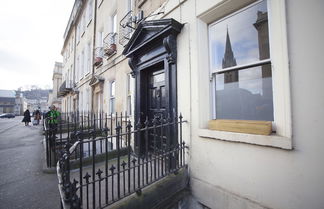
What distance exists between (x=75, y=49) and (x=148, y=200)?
54.6 ft

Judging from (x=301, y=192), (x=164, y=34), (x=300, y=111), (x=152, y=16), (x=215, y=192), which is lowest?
(x=215, y=192)

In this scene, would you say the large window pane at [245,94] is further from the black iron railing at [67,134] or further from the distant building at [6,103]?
the distant building at [6,103]

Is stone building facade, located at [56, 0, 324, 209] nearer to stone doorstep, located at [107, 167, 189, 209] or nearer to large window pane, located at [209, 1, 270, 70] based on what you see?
large window pane, located at [209, 1, 270, 70]

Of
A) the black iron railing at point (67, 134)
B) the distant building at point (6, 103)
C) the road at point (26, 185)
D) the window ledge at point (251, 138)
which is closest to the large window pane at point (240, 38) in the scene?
the window ledge at point (251, 138)

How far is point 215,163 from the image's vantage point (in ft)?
8.30

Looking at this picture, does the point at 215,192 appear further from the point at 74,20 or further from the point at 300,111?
the point at 74,20

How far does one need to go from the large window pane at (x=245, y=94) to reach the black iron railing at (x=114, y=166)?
3.10ft

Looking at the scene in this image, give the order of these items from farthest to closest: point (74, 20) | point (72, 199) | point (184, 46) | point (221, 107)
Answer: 1. point (74, 20)
2. point (184, 46)
3. point (221, 107)
4. point (72, 199)

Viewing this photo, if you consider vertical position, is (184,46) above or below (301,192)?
above

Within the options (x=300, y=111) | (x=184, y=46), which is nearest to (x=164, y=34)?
(x=184, y=46)

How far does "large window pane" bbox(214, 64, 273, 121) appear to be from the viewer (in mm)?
2207

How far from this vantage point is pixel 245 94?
8.07ft


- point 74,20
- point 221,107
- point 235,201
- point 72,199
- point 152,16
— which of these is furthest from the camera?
point 74,20

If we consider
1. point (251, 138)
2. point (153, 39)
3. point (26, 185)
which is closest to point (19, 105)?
point (26, 185)
